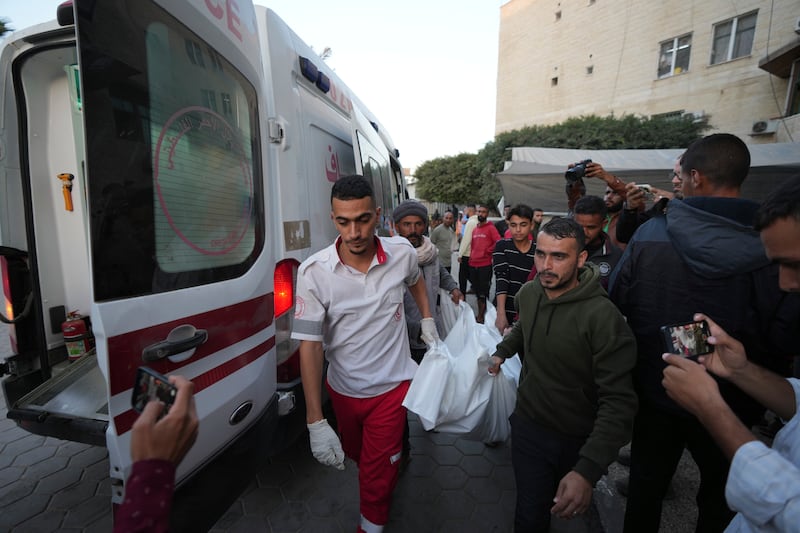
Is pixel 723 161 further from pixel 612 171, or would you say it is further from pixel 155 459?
pixel 612 171

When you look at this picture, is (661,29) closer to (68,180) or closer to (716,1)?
(716,1)

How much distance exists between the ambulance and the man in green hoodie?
51.2 inches

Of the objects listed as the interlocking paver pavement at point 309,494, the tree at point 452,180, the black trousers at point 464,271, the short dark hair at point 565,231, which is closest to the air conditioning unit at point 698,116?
the tree at point 452,180

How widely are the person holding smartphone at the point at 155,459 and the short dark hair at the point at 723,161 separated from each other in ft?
6.93

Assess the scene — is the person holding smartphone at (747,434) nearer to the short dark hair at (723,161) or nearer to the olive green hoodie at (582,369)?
the olive green hoodie at (582,369)

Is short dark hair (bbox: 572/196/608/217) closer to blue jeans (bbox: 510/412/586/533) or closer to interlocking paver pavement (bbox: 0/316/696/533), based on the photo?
blue jeans (bbox: 510/412/586/533)

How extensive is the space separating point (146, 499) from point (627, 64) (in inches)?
890

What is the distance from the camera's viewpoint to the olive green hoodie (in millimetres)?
1386

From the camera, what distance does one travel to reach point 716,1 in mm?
14148

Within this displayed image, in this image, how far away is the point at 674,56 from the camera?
15812 millimetres

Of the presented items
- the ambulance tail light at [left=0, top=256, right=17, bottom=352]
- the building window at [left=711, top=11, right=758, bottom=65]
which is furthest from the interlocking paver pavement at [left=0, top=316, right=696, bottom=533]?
the building window at [left=711, top=11, right=758, bottom=65]

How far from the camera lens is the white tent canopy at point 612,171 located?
17.6 ft

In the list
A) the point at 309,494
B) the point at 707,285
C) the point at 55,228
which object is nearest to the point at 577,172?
the point at 707,285

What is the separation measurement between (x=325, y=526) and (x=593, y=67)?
75.8ft
